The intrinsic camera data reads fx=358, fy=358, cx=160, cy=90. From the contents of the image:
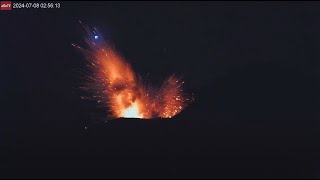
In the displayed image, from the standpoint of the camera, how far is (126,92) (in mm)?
24125

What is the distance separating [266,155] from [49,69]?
78.4 feet

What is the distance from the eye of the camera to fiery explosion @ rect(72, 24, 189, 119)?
23609mm

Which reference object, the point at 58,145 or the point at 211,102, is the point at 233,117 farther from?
the point at 58,145

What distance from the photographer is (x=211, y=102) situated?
20.9m

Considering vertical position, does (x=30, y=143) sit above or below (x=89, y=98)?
below

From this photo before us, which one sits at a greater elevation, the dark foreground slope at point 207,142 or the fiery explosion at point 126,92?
the fiery explosion at point 126,92

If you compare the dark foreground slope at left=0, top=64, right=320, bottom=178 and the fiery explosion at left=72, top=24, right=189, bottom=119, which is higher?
the fiery explosion at left=72, top=24, right=189, bottom=119

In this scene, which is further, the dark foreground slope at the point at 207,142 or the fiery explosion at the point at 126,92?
the fiery explosion at the point at 126,92

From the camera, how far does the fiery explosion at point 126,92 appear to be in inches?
930

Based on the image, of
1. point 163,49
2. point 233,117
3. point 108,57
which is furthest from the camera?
point 163,49

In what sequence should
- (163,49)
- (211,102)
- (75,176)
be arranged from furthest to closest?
1. (163,49)
2. (211,102)
3. (75,176)

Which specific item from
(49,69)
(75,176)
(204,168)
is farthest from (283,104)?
(49,69)

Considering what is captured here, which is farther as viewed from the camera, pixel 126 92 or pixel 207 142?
pixel 126 92

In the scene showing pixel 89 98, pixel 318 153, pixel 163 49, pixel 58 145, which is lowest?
pixel 318 153
